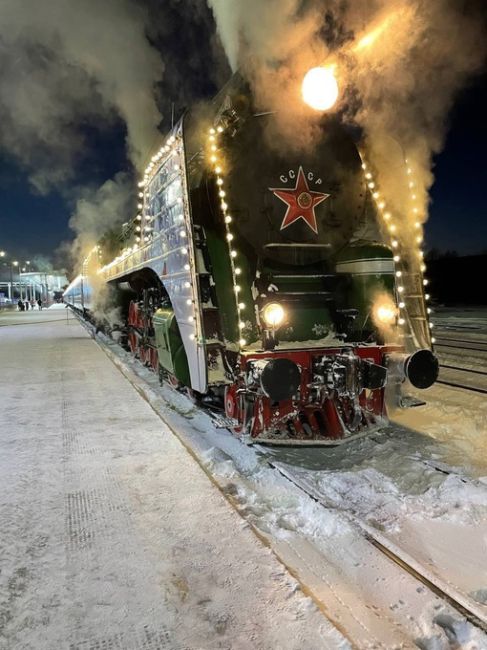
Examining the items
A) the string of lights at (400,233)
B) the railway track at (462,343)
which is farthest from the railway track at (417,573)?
the railway track at (462,343)

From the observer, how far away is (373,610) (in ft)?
7.54

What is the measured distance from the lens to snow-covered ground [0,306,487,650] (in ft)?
7.12

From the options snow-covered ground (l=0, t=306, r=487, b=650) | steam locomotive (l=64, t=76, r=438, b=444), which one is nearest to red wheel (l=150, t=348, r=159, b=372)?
snow-covered ground (l=0, t=306, r=487, b=650)

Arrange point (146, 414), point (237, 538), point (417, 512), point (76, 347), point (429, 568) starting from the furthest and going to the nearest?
point (76, 347) → point (146, 414) → point (417, 512) → point (237, 538) → point (429, 568)

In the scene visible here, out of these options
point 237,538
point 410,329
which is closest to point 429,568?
point 237,538

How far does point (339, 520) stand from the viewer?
3064 mm

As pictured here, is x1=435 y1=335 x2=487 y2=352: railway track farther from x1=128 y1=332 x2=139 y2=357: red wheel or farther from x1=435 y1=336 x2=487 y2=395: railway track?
x1=128 y1=332 x2=139 y2=357: red wheel

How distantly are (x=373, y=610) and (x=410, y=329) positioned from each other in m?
3.21

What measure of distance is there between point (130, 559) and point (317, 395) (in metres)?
2.30

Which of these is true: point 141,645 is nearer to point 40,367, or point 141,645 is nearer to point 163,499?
point 163,499

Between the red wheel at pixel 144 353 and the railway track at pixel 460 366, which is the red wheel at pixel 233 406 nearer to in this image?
the red wheel at pixel 144 353

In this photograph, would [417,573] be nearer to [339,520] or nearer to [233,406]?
[339,520]

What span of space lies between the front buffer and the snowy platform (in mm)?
712

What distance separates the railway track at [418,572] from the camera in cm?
225
